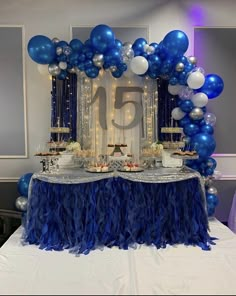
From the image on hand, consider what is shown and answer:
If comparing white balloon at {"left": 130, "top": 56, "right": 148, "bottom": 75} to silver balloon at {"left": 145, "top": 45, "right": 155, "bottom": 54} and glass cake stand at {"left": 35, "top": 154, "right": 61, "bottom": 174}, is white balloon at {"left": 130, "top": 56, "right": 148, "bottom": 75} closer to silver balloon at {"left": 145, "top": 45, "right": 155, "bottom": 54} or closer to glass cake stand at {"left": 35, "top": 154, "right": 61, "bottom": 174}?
silver balloon at {"left": 145, "top": 45, "right": 155, "bottom": 54}

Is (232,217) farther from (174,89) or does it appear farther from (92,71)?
(92,71)

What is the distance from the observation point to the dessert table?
265cm

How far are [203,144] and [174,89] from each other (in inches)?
29.2

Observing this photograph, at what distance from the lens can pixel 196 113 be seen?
323 cm

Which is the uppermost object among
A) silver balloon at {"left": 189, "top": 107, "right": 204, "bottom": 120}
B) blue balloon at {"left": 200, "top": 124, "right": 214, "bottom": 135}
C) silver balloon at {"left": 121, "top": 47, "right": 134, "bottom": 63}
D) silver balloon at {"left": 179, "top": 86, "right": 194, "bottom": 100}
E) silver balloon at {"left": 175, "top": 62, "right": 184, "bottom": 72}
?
silver balloon at {"left": 121, "top": 47, "right": 134, "bottom": 63}

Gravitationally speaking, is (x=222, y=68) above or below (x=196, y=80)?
above

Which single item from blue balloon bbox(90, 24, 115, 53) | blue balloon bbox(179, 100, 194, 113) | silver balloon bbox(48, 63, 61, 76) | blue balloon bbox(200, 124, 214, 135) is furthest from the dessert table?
blue balloon bbox(90, 24, 115, 53)

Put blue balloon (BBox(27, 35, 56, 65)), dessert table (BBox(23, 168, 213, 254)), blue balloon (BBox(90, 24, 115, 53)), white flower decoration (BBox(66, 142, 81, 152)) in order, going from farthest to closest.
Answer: white flower decoration (BBox(66, 142, 81, 152)), blue balloon (BBox(27, 35, 56, 65)), blue balloon (BBox(90, 24, 115, 53)), dessert table (BBox(23, 168, 213, 254))

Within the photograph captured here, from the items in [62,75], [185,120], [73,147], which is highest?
[62,75]

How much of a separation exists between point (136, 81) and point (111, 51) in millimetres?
563

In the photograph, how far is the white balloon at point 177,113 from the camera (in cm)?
332

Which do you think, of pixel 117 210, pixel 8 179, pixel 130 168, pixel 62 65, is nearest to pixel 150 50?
pixel 62 65

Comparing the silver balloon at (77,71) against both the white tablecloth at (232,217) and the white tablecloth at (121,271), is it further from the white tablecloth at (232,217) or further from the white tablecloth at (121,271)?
the white tablecloth at (232,217)

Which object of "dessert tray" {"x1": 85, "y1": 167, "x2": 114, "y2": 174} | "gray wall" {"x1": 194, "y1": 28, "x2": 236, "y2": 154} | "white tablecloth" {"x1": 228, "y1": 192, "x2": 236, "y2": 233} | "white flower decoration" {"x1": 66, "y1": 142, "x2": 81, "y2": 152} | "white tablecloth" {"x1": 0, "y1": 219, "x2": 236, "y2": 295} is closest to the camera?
"white tablecloth" {"x1": 0, "y1": 219, "x2": 236, "y2": 295}
